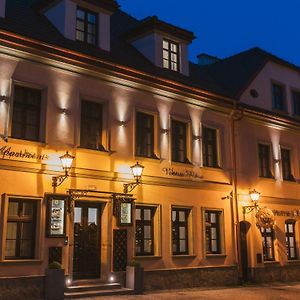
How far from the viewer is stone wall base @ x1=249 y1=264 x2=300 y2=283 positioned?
19.7m

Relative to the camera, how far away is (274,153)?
72.1ft

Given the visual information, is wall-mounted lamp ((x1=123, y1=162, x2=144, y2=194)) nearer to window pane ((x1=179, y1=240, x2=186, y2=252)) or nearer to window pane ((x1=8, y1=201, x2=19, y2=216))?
window pane ((x1=179, y1=240, x2=186, y2=252))

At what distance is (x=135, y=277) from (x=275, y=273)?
786 cm

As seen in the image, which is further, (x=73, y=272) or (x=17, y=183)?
(x=73, y=272)

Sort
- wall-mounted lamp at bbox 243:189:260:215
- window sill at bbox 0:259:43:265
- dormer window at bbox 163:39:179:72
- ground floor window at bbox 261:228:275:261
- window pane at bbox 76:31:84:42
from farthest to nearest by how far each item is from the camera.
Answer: ground floor window at bbox 261:228:275:261
wall-mounted lamp at bbox 243:189:260:215
dormer window at bbox 163:39:179:72
window pane at bbox 76:31:84:42
window sill at bbox 0:259:43:265

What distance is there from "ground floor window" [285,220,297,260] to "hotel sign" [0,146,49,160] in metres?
12.1

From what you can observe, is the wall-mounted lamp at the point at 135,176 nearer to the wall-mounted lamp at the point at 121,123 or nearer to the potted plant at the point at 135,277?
the wall-mounted lamp at the point at 121,123

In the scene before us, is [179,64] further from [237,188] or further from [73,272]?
[73,272]

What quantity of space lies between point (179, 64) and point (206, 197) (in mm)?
5364

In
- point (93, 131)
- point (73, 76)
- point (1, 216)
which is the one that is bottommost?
point (1, 216)

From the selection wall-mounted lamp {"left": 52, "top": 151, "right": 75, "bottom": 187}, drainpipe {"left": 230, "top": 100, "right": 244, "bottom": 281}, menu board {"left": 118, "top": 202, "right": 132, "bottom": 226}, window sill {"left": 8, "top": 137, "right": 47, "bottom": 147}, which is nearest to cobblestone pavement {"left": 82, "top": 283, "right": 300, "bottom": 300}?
drainpipe {"left": 230, "top": 100, "right": 244, "bottom": 281}

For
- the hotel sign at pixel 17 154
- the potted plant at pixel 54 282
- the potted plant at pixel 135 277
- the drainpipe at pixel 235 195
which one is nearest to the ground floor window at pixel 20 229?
the potted plant at pixel 54 282

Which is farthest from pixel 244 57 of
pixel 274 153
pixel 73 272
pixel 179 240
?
pixel 73 272

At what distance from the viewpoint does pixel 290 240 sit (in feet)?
71.6
